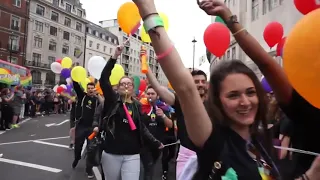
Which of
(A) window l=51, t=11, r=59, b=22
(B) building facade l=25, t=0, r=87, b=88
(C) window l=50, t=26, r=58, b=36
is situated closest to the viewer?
(B) building facade l=25, t=0, r=87, b=88

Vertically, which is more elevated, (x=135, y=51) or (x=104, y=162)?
(x=135, y=51)

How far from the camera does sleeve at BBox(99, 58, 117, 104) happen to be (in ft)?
11.5

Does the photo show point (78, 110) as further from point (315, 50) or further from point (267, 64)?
point (315, 50)

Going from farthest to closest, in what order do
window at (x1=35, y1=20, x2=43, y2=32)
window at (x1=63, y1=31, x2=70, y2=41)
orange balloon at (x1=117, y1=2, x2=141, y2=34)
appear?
window at (x1=63, y1=31, x2=70, y2=41), window at (x1=35, y1=20, x2=43, y2=32), orange balloon at (x1=117, y1=2, x2=141, y2=34)

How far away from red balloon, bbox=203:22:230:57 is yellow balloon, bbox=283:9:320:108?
270 centimetres

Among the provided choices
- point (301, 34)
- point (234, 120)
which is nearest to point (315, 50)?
point (301, 34)

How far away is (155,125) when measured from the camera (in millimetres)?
5699

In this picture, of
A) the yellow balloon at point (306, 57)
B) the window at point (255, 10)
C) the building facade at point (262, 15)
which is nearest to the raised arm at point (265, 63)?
the yellow balloon at point (306, 57)

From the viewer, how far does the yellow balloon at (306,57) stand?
1162 mm

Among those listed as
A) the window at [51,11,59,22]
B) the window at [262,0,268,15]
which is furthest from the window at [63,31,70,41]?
the window at [262,0,268,15]

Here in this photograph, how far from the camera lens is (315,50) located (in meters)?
1.16

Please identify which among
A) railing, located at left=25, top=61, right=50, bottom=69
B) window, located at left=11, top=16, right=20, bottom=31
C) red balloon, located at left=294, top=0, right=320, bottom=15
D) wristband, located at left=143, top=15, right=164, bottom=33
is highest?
window, located at left=11, top=16, right=20, bottom=31

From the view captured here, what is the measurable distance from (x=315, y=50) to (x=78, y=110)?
6.02 m

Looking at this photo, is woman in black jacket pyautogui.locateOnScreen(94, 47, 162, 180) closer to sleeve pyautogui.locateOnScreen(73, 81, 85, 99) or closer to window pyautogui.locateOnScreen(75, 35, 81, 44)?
sleeve pyautogui.locateOnScreen(73, 81, 85, 99)
